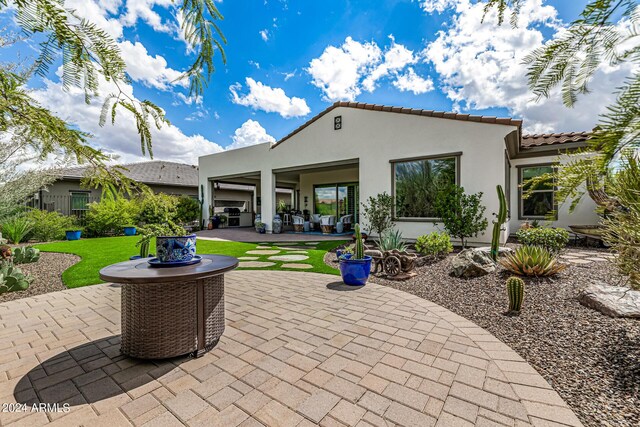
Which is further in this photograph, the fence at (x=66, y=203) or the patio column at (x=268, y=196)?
the fence at (x=66, y=203)

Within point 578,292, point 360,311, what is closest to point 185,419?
point 360,311

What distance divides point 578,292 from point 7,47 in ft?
20.6

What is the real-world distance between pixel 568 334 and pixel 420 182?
22.6 ft

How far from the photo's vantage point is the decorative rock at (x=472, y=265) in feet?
16.4

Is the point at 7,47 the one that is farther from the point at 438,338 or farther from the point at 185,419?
the point at 438,338

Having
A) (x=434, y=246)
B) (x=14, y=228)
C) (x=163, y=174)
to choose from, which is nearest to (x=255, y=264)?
(x=434, y=246)

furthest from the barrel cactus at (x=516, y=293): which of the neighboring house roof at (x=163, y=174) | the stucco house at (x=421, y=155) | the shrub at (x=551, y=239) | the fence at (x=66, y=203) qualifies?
the neighboring house roof at (x=163, y=174)

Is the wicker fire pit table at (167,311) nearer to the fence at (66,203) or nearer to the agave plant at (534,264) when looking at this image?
the agave plant at (534,264)

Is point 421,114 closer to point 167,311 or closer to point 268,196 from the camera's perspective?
point 268,196

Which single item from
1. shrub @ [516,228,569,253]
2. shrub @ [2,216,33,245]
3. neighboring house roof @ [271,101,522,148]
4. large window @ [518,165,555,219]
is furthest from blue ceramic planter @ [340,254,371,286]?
shrub @ [2,216,33,245]

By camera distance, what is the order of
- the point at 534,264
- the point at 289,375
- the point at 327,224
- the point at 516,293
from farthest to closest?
the point at 327,224 < the point at 534,264 < the point at 516,293 < the point at 289,375

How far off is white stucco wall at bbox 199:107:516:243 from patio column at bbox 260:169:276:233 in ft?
0.16

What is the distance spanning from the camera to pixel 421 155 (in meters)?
9.14

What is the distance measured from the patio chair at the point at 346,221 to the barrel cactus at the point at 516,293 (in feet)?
32.9
